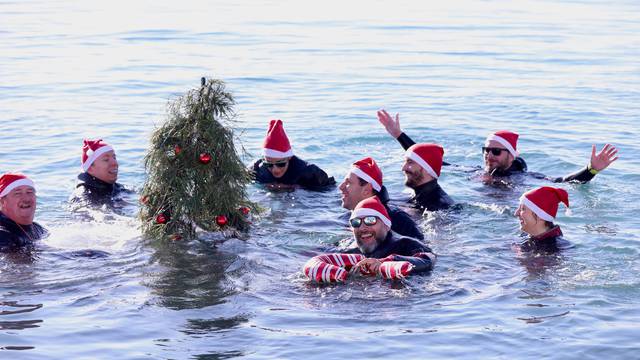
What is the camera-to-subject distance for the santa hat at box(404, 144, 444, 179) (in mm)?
14422

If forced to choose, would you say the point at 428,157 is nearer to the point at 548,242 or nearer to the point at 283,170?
the point at 283,170

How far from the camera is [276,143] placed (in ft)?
50.2

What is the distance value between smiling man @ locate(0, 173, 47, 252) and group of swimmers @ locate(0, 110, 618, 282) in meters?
0.01

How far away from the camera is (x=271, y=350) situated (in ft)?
30.8

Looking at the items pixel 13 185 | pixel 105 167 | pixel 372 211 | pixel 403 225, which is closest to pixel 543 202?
pixel 403 225

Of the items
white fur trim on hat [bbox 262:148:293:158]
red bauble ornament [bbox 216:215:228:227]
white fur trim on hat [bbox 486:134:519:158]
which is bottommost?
red bauble ornament [bbox 216:215:228:227]

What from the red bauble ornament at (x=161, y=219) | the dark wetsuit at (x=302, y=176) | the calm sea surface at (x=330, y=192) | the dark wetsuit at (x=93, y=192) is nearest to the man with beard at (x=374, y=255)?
the calm sea surface at (x=330, y=192)

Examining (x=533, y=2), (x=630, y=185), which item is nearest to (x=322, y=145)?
(x=630, y=185)

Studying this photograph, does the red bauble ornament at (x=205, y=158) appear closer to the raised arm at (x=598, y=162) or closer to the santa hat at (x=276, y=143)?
the santa hat at (x=276, y=143)

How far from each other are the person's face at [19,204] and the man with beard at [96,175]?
6.85ft

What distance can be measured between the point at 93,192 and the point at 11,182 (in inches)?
95.3

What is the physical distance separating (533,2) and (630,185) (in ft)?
109

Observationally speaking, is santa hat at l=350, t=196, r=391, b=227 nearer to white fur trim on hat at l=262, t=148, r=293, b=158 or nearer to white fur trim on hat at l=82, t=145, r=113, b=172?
white fur trim on hat at l=262, t=148, r=293, b=158

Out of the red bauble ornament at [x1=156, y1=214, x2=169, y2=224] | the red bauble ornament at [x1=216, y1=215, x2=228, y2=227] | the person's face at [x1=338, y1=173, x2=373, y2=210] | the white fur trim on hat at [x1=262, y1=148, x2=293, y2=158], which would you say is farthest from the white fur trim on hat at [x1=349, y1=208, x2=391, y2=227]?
the white fur trim on hat at [x1=262, y1=148, x2=293, y2=158]
